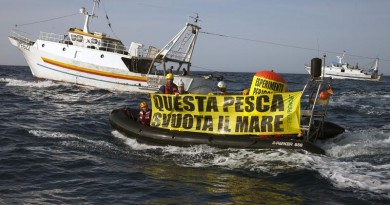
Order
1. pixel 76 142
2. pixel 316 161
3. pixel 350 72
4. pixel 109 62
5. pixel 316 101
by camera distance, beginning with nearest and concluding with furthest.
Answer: pixel 316 161, pixel 316 101, pixel 76 142, pixel 109 62, pixel 350 72

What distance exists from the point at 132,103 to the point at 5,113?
9222 millimetres

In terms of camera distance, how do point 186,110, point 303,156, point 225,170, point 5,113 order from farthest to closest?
1. point 5,113
2. point 186,110
3. point 303,156
4. point 225,170

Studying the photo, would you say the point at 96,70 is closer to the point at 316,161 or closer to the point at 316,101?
the point at 316,101

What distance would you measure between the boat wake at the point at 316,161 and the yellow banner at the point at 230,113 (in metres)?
0.81

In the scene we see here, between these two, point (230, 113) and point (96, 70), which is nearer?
point (230, 113)

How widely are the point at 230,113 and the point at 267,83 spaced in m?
1.51

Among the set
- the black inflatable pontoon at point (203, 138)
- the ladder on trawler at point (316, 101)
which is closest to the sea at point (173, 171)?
the black inflatable pontoon at point (203, 138)

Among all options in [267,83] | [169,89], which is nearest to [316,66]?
[267,83]

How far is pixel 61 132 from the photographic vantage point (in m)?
15.5

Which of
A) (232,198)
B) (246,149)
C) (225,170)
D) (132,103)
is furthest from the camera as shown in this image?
(132,103)

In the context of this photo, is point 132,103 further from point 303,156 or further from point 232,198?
point 232,198

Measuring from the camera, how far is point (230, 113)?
13398mm

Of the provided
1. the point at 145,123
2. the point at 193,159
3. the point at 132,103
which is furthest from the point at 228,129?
the point at 132,103

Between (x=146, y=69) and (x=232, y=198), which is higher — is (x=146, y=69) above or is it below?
above
